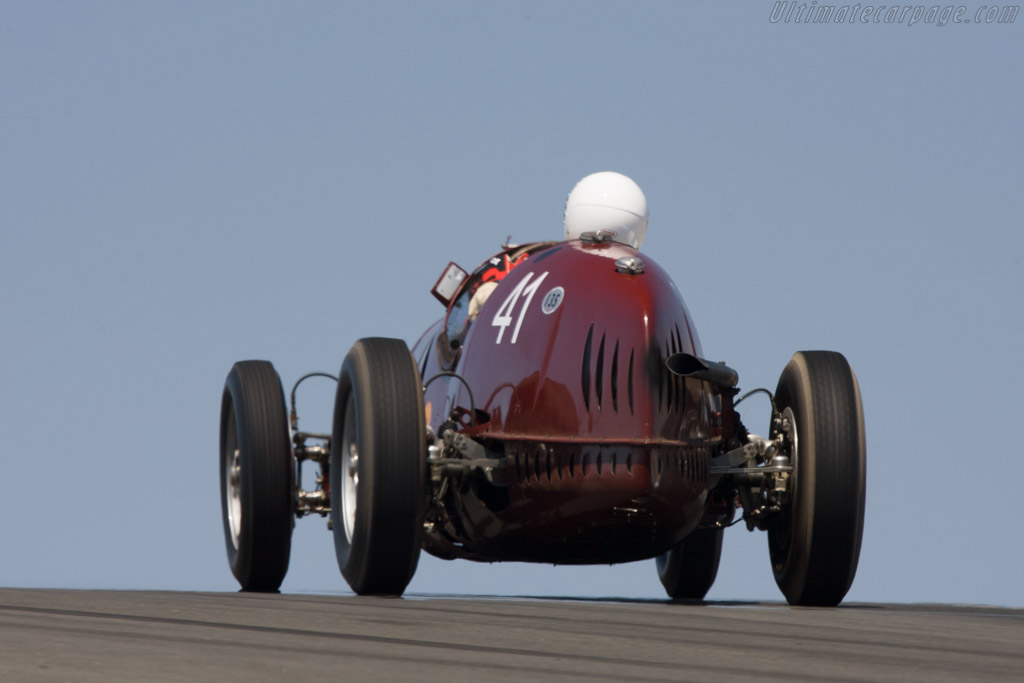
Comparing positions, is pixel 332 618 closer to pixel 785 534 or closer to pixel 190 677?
pixel 190 677

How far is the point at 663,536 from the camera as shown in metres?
8.82

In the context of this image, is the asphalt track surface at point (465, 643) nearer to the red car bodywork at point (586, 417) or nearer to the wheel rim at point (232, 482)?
the red car bodywork at point (586, 417)

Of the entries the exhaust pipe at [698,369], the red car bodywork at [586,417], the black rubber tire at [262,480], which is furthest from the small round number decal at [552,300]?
the black rubber tire at [262,480]

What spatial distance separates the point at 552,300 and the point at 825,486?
1768 mm

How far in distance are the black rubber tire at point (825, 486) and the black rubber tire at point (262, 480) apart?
10.5ft

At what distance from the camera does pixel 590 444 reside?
8.36 metres

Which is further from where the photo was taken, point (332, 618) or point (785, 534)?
point (785, 534)

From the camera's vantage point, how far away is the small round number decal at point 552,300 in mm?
8852

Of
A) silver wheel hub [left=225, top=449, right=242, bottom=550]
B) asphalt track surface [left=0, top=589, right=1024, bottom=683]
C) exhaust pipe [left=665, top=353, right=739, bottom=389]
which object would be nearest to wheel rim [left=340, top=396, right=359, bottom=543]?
silver wheel hub [left=225, top=449, right=242, bottom=550]

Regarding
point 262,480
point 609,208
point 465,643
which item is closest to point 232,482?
point 262,480

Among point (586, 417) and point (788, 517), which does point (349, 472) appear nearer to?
point (586, 417)

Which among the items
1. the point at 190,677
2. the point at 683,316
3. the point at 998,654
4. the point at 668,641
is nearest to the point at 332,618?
the point at 668,641

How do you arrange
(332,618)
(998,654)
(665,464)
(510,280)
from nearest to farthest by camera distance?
(998,654) → (332,618) → (665,464) → (510,280)

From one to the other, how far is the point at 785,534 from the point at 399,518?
2.15 m
